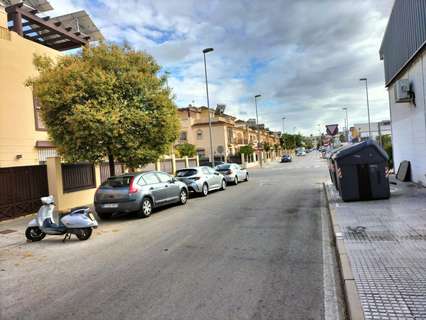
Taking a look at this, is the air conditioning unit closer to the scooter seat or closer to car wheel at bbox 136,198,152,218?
car wheel at bbox 136,198,152,218

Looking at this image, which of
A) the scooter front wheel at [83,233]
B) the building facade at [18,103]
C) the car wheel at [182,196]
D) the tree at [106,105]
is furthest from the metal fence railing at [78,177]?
the scooter front wheel at [83,233]

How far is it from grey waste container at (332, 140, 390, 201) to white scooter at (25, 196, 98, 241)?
7.81 m

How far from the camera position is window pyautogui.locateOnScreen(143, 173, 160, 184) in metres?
11.8

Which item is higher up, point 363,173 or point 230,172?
point 363,173

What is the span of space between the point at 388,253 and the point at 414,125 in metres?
9.76

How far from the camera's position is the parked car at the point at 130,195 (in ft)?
35.6

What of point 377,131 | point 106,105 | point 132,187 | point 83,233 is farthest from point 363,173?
point 377,131

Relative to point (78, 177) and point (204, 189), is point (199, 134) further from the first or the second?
point (78, 177)

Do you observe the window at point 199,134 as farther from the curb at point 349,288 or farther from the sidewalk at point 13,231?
the curb at point 349,288

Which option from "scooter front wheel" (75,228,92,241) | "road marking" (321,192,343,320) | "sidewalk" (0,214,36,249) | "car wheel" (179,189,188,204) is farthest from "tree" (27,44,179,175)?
"road marking" (321,192,343,320)

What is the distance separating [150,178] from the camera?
12.1 metres

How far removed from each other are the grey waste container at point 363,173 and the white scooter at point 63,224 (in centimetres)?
781

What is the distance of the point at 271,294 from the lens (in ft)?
14.8

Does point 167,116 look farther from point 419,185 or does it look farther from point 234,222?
point 419,185
